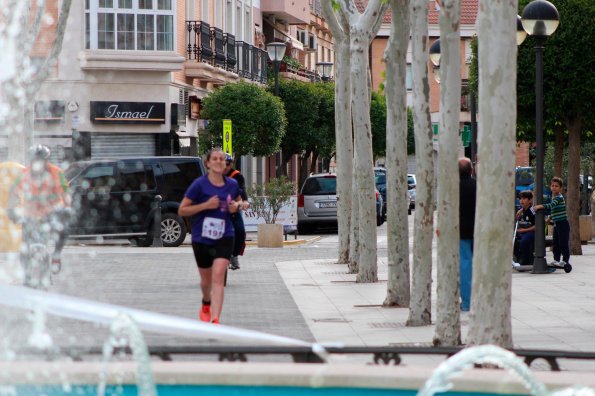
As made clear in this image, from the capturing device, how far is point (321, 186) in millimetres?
40094

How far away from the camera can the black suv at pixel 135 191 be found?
30.2 metres

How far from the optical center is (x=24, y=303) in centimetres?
807

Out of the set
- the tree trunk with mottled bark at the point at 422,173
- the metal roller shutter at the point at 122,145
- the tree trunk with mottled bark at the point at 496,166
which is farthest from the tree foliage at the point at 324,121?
the tree trunk with mottled bark at the point at 496,166

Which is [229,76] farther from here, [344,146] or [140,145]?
[344,146]

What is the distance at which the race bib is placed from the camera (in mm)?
13094

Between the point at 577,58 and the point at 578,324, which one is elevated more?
the point at 577,58

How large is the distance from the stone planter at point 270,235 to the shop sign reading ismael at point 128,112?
12.4m

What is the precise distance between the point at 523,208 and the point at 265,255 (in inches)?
276

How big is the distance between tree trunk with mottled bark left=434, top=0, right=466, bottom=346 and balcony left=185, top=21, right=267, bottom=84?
34591 millimetres

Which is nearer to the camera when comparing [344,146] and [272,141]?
[344,146]

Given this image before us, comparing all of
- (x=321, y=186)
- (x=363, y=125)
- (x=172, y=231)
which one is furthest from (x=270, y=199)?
(x=363, y=125)

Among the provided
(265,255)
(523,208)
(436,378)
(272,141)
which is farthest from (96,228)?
(436,378)

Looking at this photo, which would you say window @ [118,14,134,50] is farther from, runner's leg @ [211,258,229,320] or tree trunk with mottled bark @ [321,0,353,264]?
runner's leg @ [211,258,229,320]

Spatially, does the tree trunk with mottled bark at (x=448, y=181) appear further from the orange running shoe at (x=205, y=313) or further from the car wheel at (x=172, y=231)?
the car wheel at (x=172, y=231)
